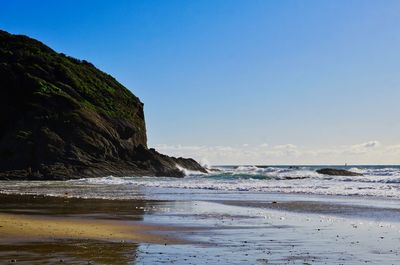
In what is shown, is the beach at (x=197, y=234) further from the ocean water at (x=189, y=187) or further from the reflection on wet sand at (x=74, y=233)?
the ocean water at (x=189, y=187)

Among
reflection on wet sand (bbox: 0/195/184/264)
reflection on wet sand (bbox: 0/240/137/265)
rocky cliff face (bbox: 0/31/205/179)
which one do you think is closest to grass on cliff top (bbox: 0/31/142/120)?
rocky cliff face (bbox: 0/31/205/179)

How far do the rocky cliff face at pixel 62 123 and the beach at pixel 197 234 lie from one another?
36371 millimetres

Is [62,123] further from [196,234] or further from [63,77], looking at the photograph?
[196,234]

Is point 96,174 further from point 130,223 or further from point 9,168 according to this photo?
point 130,223

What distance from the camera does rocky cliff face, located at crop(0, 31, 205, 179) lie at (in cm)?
5984

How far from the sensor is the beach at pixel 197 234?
440 inches

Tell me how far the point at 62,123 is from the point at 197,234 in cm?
5125

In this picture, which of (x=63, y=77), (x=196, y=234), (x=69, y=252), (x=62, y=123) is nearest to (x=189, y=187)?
(x=62, y=123)

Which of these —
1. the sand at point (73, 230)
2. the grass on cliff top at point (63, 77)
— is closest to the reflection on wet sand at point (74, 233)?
the sand at point (73, 230)

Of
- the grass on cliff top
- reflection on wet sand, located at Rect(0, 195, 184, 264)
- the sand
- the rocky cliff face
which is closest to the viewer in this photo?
reflection on wet sand, located at Rect(0, 195, 184, 264)

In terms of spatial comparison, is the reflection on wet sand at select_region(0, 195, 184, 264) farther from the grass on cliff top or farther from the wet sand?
the grass on cliff top

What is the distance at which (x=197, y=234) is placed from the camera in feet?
49.4

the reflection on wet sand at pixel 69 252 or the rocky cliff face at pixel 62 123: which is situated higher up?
the rocky cliff face at pixel 62 123

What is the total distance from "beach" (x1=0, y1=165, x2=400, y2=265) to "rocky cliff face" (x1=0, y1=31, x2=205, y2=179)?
36371mm
